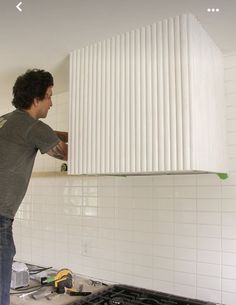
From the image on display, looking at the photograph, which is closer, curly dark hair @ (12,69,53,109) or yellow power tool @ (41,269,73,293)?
curly dark hair @ (12,69,53,109)

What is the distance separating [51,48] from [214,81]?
0.82 m

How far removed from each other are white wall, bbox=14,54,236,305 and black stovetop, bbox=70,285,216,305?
5 centimetres

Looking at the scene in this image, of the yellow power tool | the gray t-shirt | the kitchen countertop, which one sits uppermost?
the gray t-shirt

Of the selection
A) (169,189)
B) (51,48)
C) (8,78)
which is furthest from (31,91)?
(169,189)

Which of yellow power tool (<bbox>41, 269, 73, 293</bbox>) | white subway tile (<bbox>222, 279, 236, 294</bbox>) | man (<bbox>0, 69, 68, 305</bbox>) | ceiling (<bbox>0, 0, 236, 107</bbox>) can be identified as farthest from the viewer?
yellow power tool (<bbox>41, 269, 73, 293</bbox>)

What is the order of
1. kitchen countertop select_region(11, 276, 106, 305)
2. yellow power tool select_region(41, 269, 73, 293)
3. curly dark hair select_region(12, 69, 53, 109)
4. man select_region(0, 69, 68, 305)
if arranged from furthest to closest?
yellow power tool select_region(41, 269, 73, 293) < kitchen countertop select_region(11, 276, 106, 305) < curly dark hair select_region(12, 69, 53, 109) < man select_region(0, 69, 68, 305)

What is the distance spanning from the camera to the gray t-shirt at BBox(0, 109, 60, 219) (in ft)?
4.55

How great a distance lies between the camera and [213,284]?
1684 millimetres

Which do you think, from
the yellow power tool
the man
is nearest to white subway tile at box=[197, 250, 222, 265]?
the yellow power tool

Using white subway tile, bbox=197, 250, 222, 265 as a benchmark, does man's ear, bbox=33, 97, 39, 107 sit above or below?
above

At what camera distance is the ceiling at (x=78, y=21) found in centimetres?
124

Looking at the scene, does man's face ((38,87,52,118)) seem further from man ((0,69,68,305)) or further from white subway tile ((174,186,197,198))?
white subway tile ((174,186,197,198))

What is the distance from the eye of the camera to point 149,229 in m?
1.92

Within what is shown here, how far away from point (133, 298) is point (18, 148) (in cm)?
101
